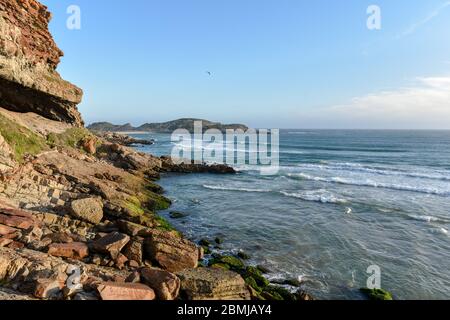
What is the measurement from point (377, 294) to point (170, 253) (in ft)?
25.1

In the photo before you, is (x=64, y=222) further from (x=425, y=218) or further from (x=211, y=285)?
(x=425, y=218)

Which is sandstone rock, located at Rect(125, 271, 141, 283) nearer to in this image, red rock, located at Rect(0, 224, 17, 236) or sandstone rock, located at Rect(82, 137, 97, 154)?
red rock, located at Rect(0, 224, 17, 236)

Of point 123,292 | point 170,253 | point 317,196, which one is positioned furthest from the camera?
point 317,196

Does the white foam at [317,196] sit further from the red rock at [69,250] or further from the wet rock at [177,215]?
the red rock at [69,250]

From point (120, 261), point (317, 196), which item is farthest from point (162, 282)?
point (317, 196)

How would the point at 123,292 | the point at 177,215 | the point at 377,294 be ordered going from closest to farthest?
the point at 123,292, the point at 377,294, the point at 177,215

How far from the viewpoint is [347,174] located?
1564 inches

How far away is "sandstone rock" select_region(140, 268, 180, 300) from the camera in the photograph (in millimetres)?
8172

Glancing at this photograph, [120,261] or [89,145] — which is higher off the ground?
[89,145]

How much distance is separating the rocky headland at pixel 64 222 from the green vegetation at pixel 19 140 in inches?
2.9

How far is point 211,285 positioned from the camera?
914 cm

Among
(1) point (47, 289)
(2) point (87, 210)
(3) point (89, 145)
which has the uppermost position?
(3) point (89, 145)
